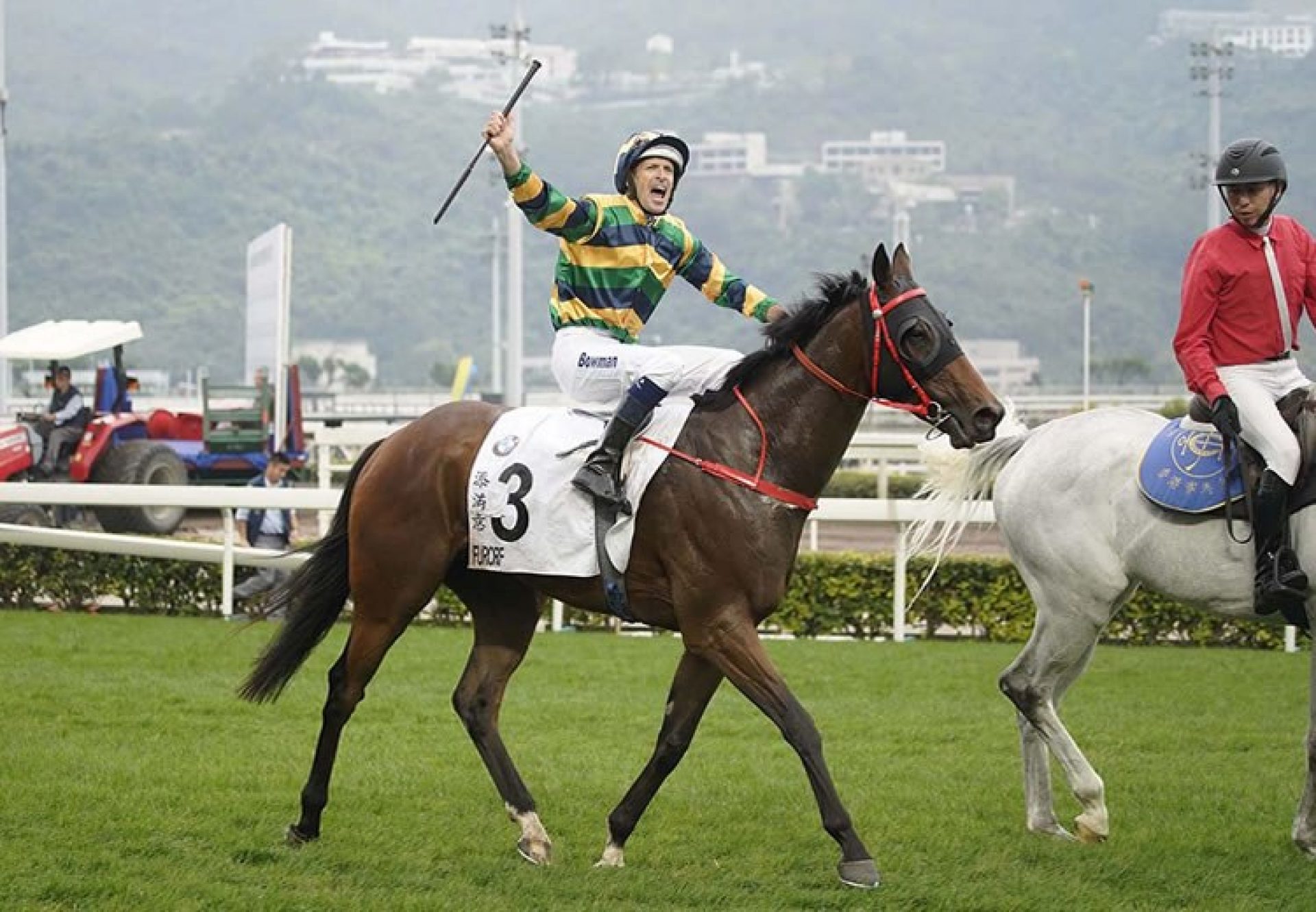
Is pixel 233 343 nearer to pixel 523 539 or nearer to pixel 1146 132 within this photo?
pixel 1146 132

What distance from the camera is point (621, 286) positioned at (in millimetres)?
6715

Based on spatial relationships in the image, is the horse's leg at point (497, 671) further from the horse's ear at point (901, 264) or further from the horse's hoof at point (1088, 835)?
the horse's hoof at point (1088, 835)

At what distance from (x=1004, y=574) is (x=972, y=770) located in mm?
4753

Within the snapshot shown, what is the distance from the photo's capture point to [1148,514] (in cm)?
714

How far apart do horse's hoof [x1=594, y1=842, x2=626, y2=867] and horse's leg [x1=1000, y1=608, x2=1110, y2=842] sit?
1561 millimetres

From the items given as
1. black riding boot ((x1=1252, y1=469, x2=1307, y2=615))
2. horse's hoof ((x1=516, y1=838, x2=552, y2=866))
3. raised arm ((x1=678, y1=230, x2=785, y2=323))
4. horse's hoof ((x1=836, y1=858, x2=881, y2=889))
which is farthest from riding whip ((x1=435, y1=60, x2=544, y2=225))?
black riding boot ((x1=1252, y1=469, x2=1307, y2=615))

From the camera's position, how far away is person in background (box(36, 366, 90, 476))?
18156 millimetres

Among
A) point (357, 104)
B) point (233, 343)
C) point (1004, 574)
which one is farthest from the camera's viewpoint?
point (357, 104)

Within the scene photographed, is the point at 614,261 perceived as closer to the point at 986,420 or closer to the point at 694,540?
the point at 694,540

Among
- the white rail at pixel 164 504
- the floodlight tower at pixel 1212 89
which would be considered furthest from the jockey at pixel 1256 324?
the floodlight tower at pixel 1212 89

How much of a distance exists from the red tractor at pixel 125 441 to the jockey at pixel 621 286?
1067 cm

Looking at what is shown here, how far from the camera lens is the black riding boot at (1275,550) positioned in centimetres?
677

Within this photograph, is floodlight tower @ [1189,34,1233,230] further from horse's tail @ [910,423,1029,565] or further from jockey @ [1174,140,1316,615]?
jockey @ [1174,140,1316,615]

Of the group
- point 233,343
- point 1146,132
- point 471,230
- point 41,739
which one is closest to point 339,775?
point 41,739
